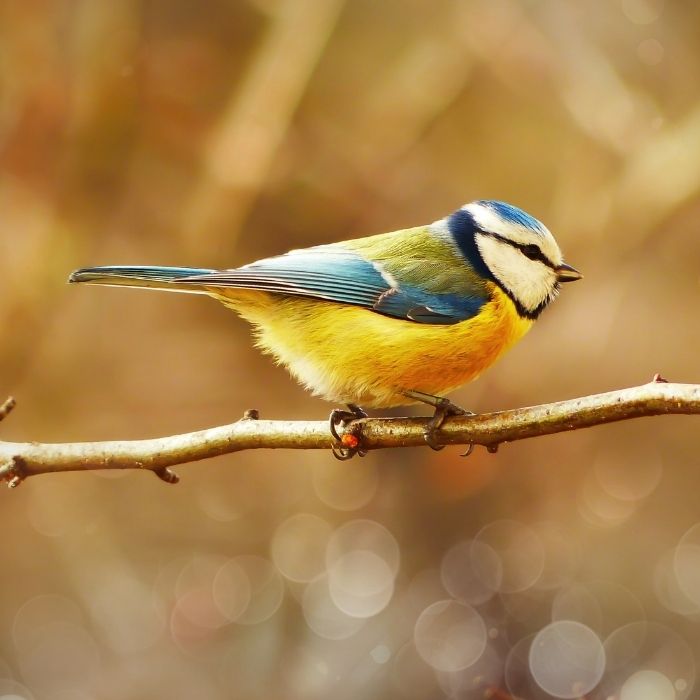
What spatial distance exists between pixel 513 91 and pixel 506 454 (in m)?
1.37

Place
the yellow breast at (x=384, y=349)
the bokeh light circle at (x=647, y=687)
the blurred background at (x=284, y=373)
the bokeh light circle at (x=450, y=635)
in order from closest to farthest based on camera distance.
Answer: the yellow breast at (x=384, y=349), the bokeh light circle at (x=647, y=687), the bokeh light circle at (x=450, y=635), the blurred background at (x=284, y=373)

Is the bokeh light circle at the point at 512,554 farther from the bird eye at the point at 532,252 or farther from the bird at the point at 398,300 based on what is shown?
the bird eye at the point at 532,252

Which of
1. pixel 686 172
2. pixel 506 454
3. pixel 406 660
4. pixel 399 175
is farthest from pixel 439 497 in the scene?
pixel 686 172

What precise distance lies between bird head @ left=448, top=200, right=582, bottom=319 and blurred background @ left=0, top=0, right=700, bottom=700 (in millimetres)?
1291

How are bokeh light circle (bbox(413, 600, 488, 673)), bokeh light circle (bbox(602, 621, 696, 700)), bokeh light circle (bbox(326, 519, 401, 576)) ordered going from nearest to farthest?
bokeh light circle (bbox(602, 621, 696, 700)) < bokeh light circle (bbox(413, 600, 488, 673)) < bokeh light circle (bbox(326, 519, 401, 576))

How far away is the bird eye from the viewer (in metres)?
1.77

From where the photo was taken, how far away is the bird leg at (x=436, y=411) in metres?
1.57

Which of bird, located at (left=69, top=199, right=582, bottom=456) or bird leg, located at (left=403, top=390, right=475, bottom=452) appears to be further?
bird, located at (left=69, top=199, right=582, bottom=456)

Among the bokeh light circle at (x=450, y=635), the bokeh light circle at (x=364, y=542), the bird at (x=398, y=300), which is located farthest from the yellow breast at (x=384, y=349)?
the bokeh light circle at (x=364, y=542)

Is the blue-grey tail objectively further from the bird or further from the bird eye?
the bird eye

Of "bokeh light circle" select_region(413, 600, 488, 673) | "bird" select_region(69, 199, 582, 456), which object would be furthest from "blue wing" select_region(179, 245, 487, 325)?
"bokeh light circle" select_region(413, 600, 488, 673)

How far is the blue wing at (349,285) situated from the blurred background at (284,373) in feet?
4.50

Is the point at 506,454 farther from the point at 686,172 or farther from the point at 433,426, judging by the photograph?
the point at 433,426

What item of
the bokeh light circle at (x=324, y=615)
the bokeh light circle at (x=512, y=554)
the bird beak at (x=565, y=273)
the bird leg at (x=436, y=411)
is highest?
the bird beak at (x=565, y=273)
